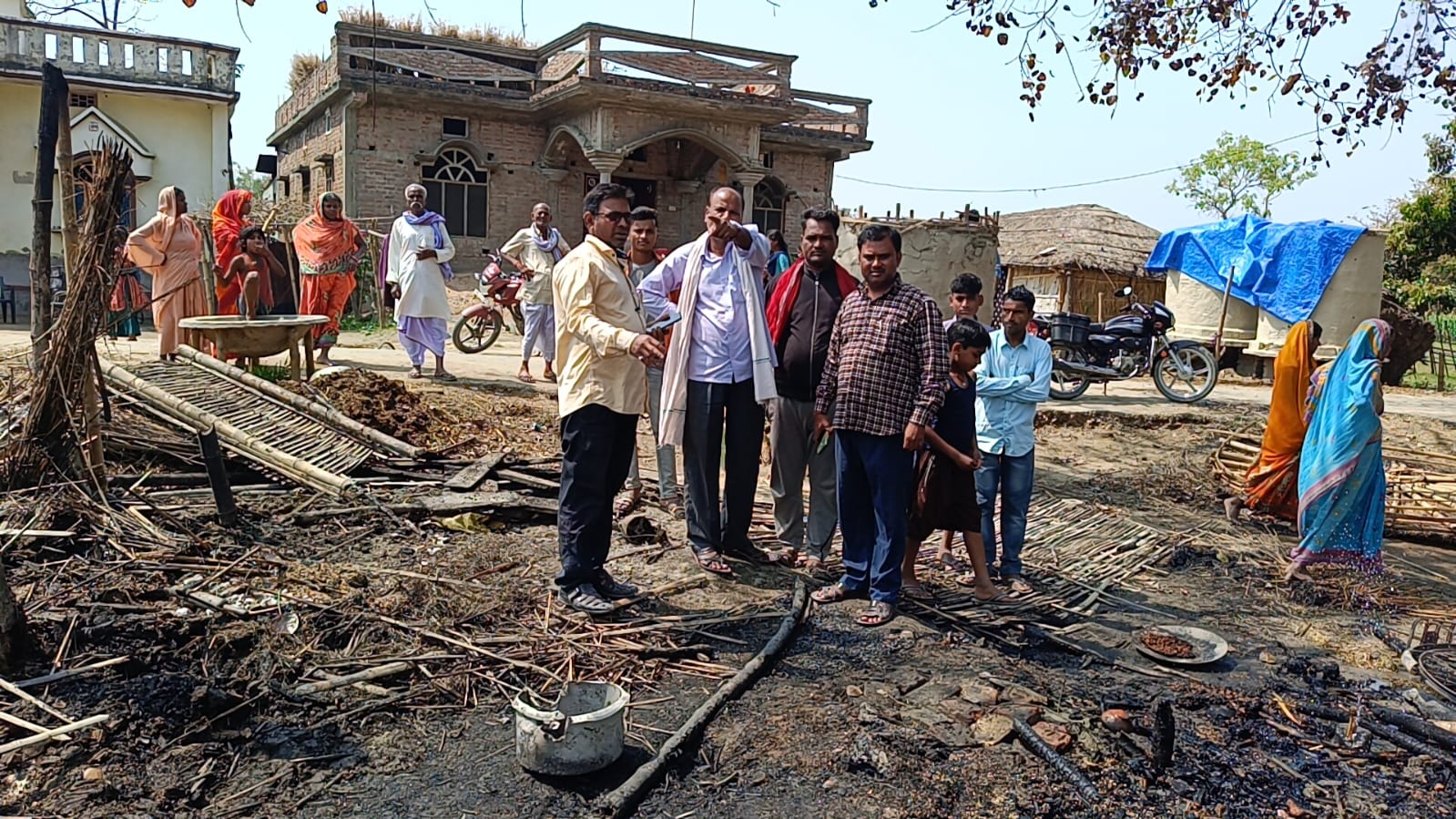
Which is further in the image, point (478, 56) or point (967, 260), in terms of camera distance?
point (478, 56)

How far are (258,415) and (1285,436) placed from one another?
6.82m

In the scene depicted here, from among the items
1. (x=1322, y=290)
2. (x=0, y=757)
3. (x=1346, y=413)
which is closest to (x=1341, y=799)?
(x=1346, y=413)

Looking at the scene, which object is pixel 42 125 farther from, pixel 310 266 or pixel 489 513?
pixel 310 266

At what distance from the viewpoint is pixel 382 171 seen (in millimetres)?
18094

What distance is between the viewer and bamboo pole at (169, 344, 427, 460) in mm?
6383

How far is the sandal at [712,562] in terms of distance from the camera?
4898 millimetres

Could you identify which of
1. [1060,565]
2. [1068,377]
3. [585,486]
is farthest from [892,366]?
[1068,377]

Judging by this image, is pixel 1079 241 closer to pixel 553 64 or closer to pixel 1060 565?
pixel 553 64

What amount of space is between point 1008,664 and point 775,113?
52.7 ft

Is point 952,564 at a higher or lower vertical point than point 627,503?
lower

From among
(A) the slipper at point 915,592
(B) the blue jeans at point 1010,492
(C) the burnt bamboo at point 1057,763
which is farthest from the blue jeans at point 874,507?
(C) the burnt bamboo at point 1057,763

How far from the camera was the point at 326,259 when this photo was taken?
992cm

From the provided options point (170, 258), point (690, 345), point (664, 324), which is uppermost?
point (170, 258)

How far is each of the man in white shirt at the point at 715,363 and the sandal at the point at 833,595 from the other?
487 mm
